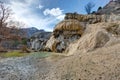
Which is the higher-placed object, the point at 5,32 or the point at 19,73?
the point at 5,32

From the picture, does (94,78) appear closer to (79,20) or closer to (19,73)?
(19,73)

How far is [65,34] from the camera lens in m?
22.4

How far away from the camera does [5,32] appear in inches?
1091

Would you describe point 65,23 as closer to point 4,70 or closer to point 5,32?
point 5,32

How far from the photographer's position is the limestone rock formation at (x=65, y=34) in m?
21.7

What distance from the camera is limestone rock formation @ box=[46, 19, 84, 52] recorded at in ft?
71.1

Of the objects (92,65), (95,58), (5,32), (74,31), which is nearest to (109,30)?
(74,31)

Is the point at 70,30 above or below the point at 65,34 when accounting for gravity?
above

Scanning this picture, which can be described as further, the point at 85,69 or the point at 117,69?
the point at 85,69

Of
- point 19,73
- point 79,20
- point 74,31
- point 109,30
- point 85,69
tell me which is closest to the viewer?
point 85,69

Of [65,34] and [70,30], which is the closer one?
[70,30]

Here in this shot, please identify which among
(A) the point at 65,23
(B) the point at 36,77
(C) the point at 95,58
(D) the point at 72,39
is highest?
(A) the point at 65,23

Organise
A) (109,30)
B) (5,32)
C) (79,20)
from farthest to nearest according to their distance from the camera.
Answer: (5,32)
(79,20)
(109,30)

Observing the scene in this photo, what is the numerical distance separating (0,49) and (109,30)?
16.1m
